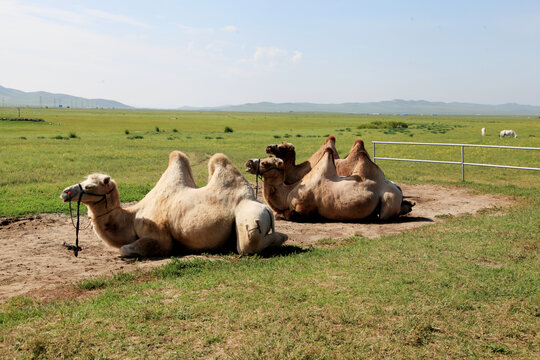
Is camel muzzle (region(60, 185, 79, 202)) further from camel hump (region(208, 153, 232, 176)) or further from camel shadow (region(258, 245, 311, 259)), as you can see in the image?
camel shadow (region(258, 245, 311, 259))

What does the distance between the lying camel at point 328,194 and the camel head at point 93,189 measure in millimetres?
3666

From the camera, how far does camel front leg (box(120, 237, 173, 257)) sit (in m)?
8.38

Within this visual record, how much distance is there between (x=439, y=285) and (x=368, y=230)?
14.1 ft

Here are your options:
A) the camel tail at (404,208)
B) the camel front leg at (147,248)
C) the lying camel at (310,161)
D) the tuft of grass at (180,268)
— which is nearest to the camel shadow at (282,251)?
the tuft of grass at (180,268)

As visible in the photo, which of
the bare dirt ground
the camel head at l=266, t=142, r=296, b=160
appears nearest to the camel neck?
the bare dirt ground

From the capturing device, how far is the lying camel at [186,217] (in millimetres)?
8242

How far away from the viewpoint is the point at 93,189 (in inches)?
329

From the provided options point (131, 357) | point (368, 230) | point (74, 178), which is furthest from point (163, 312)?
point (74, 178)

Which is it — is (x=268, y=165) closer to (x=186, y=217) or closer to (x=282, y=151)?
(x=282, y=151)

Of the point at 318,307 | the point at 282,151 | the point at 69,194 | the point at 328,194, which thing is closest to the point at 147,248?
the point at 69,194

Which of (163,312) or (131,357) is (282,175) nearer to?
(163,312)

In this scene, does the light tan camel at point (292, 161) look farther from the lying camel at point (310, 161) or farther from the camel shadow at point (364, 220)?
the camel shadow at point (364, 220)

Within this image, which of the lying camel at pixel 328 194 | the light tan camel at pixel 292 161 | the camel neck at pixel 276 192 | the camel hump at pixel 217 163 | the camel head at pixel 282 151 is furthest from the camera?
the camel head at pixel 282 151

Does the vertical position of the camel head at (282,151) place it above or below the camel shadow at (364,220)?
above
